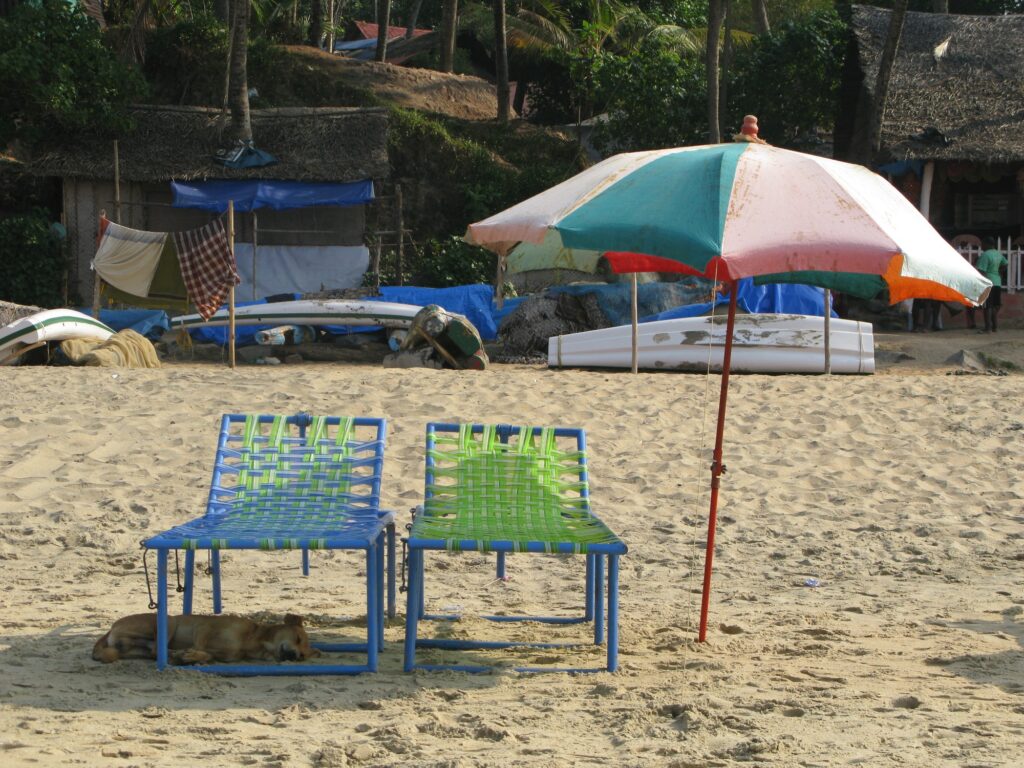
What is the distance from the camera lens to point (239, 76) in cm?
1992

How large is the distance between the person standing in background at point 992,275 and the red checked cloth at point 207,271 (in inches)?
394

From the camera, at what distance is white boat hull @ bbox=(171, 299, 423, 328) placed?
16.0 meters

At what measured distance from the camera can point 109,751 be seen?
135 inches

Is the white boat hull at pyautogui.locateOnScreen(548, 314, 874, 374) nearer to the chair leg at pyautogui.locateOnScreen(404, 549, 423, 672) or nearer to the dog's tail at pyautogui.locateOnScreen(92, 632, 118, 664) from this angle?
the chair leg at pyautogui.locateOnScreen(404, 549, 423, 672)

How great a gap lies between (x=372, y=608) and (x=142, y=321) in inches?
518

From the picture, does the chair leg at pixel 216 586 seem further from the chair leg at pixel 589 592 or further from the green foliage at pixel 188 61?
the green foliage at pixel 188 61

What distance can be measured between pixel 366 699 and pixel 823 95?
21.1m

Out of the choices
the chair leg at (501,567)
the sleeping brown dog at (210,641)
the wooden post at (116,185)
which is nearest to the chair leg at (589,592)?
the chair leg at (501,567)

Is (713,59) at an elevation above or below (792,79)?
below

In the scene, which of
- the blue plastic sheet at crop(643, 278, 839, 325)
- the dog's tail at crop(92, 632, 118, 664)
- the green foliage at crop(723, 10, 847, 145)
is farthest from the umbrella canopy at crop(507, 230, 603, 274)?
the green foliage at crop(723, 10, 847, 145)

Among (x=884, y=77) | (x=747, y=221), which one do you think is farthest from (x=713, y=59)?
(x=747, y=221)

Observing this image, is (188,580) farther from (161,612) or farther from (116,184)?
(116,184)

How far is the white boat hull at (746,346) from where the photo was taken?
42.7ft

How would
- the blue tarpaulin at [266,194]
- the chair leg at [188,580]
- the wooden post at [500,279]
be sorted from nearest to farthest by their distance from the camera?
1. the chair leg at [188,580]
2. the wooden post at [500,279]
3. the blue tarpaulin at [266,194]
